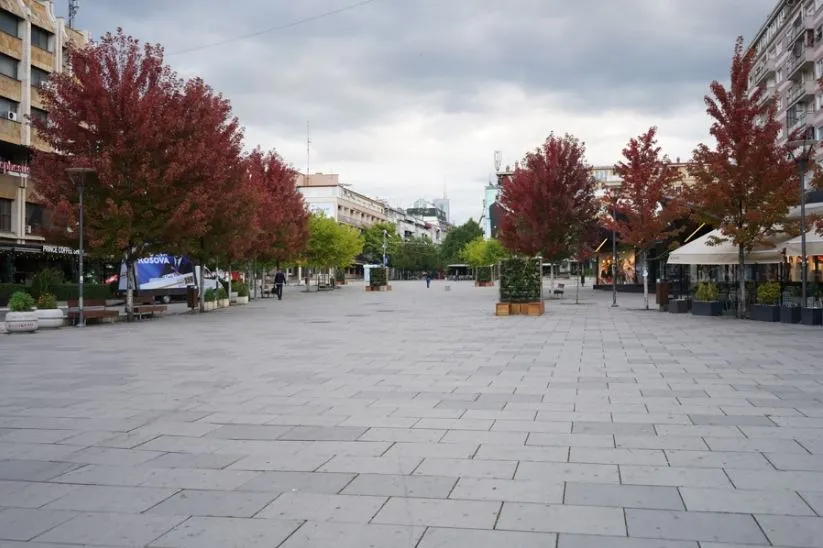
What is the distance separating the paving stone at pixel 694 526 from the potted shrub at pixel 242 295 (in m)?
33.2

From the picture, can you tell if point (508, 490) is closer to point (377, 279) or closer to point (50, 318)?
point (50, 318)

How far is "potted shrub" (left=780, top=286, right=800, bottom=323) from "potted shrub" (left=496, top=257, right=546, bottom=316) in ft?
24.0

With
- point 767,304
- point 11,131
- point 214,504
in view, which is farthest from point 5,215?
point 214,504

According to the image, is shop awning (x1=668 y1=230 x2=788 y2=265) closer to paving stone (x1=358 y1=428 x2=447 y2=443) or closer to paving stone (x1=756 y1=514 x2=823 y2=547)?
paving stone (x1=358 y1=428 x2=447 y2=443)

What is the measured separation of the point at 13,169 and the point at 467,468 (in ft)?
135

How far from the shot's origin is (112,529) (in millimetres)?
4016

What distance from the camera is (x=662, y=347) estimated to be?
13.3 meters

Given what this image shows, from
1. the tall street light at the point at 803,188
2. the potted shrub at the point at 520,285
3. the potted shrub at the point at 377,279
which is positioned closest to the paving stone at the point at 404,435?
the tall street light at the point at 803,188

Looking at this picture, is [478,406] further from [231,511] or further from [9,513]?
[9,513]

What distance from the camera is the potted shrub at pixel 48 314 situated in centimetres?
1988

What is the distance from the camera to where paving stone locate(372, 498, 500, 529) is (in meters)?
4.03

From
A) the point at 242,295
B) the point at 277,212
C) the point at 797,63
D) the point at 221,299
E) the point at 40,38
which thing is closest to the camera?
the point at 221,299

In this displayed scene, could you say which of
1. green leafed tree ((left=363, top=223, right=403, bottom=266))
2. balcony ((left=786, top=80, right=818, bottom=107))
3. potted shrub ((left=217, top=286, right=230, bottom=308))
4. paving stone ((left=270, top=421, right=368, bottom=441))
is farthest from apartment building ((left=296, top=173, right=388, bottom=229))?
paving stone ((left=270, top=421, right=368, bottom=441))

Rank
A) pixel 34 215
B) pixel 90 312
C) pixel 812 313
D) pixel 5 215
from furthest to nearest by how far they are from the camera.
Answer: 1. pixel 34 215
2. pixel 5 215
3. pixel 90 312
4. pixel 812 313
